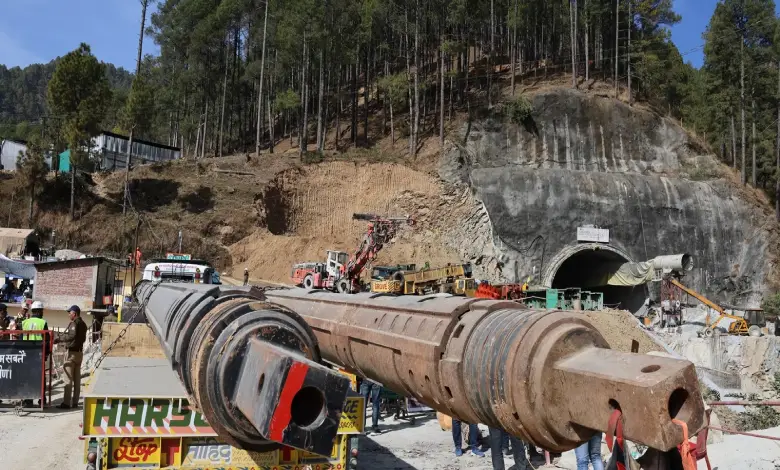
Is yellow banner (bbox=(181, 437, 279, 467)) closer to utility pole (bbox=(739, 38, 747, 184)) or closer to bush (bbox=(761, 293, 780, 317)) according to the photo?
bush (bbox=(761, 293, 780, 317))

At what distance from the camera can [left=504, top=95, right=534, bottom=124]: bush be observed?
148 feet

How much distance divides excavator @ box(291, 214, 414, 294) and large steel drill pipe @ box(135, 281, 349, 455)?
2357 cm

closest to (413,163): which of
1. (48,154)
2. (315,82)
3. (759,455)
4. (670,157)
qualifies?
(315,82)

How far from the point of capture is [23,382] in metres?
11.3

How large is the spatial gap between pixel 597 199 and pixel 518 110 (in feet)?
31.9

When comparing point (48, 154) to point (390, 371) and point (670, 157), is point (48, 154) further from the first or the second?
point (670, 157)

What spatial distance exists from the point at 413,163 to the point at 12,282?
87.6 ft

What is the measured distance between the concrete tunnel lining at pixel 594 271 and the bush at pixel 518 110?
1135cm

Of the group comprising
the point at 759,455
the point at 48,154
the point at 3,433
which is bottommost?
the point at 3,433

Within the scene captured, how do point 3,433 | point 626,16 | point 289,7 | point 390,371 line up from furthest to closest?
point 626,16 → point 289,7 → point 3,433 → point 390,371

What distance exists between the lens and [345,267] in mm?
28344

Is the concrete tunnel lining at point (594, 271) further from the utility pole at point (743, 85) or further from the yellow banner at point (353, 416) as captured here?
the yellow banner at point (353, 416)

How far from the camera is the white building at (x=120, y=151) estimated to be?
1874 inches

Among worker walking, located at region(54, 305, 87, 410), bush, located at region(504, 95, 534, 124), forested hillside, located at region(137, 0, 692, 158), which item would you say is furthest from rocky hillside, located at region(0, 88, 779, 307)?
worker walking, located at region(54, 305, 87, 410)
